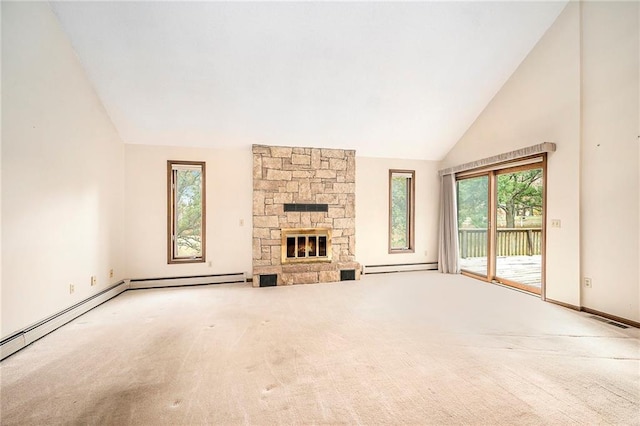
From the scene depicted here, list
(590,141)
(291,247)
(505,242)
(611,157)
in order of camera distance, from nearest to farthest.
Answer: (611,157) → (590,141) → (505,242) → (291,247)

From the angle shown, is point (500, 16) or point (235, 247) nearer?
point (500, 16)

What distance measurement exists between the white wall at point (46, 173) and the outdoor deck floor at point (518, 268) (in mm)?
6268

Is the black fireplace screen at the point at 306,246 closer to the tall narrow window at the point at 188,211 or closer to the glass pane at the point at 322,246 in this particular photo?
the glass pane at the point at 322,246

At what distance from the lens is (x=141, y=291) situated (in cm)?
466

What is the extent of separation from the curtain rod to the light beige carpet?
7.04 feet

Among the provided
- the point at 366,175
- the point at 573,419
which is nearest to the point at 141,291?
the point at 366,175

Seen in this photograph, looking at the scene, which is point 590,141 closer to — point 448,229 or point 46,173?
point 448,229

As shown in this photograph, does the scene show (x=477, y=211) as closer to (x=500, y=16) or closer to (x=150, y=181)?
(x=500, y=16)

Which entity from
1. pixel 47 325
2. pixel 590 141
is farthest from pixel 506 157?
pixel 47 325

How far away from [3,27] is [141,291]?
366cm

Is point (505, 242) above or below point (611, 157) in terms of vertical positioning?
below

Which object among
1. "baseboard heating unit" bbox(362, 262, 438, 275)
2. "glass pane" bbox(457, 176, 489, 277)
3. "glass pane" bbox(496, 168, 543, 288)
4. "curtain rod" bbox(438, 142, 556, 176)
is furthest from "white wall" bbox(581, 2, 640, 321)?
"baseboard heating unit" bbox(362, 262, 438, 275)

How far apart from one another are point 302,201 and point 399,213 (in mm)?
2220

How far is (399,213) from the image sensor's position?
6188 millimetres
